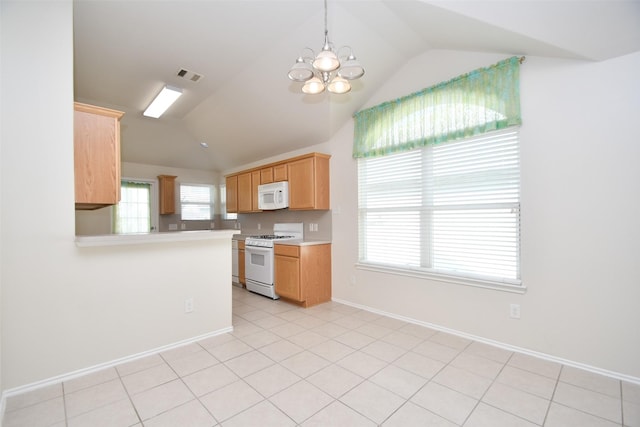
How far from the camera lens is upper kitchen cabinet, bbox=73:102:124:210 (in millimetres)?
2291

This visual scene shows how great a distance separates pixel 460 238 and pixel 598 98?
1.51m

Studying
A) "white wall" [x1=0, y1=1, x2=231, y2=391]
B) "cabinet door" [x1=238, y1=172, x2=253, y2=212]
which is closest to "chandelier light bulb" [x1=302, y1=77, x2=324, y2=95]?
"white wall" [x1=0, y1=1, x2=231, y2=391]

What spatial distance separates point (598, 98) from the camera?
217 cm

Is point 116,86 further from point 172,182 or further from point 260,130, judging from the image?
point 172,182

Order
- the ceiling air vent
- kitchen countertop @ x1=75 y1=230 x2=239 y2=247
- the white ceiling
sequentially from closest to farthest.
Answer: the white ceiling < kitchen countertop @ x1=75 y1=230 x2=239 y2=247 < the ceiling air vent

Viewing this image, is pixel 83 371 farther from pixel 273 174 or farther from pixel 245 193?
pixel 245 193

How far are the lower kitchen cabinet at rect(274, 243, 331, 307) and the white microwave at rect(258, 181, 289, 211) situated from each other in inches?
29.7

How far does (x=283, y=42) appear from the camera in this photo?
2.98 metres

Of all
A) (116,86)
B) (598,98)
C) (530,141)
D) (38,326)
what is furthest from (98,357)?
(598,98)

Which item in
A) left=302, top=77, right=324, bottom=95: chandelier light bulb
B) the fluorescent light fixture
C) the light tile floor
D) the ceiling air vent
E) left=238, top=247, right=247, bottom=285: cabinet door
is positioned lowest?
the light tile floor

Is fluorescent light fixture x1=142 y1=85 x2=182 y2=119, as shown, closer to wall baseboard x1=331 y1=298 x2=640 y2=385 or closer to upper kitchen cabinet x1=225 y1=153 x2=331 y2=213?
upper kitchen cabinet x1=225 y1=153 x2=331 y2=213

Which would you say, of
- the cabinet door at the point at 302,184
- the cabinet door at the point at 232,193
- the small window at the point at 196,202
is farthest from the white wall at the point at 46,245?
the small window at the point at 196,202

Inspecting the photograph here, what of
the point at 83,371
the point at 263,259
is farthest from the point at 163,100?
the point at 83,371

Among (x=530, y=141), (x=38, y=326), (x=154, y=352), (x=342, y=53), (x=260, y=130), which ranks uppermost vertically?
(x=342, y=53)
